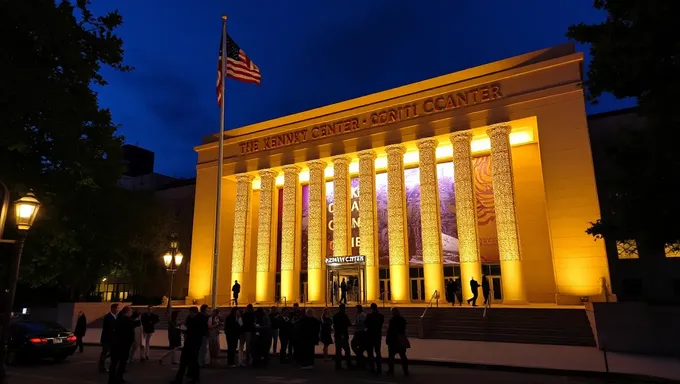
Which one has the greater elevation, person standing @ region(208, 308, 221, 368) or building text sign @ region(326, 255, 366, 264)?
building text sign @ region(326, 255, 366, 264)

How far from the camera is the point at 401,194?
33.1 m

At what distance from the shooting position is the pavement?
1105 centimetres

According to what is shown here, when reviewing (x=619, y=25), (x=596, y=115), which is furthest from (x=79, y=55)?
(x=596, y=115)

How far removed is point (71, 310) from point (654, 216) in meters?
33.3

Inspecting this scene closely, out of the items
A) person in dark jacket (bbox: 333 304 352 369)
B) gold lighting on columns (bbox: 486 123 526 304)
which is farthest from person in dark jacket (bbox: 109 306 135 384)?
gold lighting on columns (bbox: 486 123 526 304)

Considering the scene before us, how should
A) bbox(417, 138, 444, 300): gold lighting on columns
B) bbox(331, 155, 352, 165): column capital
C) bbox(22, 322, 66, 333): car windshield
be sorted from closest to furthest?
bbox(22, 322, 66, 333): car windshield
bbox(417, 138, 444, 300): gold lighting on columns
bbox(331, 155, 352, 165): column capital

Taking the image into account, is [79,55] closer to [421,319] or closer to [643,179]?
[643,179]

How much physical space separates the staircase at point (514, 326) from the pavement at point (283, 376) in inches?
305

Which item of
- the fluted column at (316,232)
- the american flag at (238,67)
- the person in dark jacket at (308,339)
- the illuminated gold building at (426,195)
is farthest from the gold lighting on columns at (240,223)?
the person in dark jacket at (308,339)

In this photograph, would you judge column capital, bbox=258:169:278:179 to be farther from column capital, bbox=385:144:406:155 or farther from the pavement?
the pavement

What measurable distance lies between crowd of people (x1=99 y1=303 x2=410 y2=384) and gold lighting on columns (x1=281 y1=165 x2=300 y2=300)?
2015 cm

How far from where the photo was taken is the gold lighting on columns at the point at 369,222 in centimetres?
3272

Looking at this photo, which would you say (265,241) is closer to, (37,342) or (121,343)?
(37,342)

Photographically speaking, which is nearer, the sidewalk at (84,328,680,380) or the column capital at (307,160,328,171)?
the sidewalk at (84,328,680,380)
